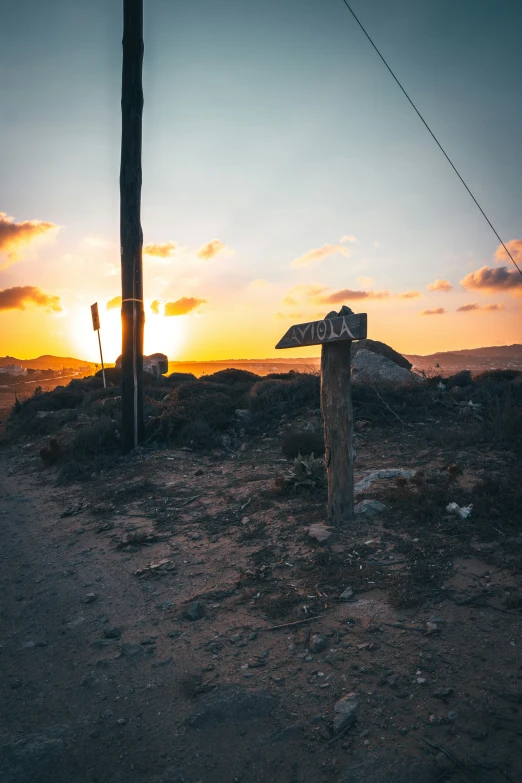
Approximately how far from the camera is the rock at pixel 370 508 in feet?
16.0

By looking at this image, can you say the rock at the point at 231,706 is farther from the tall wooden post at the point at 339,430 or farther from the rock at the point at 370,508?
the rock at the point at 370,508

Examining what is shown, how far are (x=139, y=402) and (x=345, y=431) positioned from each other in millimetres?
5122

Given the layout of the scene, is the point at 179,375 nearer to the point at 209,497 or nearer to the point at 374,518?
the point at 209,497

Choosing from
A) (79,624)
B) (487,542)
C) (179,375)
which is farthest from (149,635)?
(179,375)

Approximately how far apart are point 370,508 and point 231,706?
9.00 feet

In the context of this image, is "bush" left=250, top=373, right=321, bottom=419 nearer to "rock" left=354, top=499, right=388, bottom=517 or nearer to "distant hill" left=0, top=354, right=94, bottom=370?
"rock" left=354, top=499, right=388, bottom=517

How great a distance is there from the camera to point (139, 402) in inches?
348

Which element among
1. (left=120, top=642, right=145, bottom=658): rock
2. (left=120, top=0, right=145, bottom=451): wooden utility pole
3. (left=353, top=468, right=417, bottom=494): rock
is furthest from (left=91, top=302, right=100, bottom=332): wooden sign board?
(left=120, top=642, right=145, bottom=658): rock

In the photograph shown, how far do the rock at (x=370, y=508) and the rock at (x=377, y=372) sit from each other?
5.82 meters

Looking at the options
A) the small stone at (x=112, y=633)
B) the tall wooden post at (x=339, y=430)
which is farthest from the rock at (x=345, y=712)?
the tall wooden post at (x=339, y=430)

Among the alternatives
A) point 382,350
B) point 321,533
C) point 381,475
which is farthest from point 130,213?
point 382,350

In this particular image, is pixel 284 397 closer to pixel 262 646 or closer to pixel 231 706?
pixel 262 646

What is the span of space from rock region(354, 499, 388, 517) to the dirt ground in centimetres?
5

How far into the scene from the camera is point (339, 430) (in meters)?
4.75
